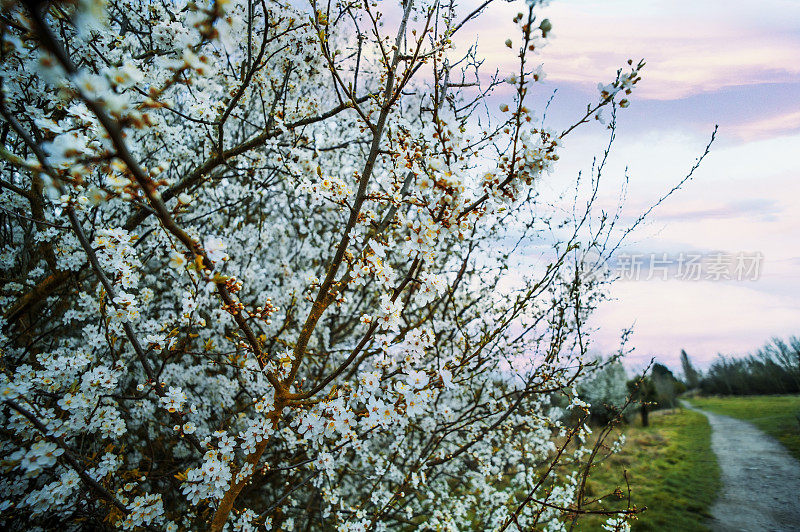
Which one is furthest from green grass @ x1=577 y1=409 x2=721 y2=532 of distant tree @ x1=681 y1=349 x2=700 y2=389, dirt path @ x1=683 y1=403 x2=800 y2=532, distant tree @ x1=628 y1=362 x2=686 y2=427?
distant tree @ x1=681 y1=349 x2=700 y2=389

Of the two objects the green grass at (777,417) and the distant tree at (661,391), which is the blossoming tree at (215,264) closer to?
the green grass at (777,417)

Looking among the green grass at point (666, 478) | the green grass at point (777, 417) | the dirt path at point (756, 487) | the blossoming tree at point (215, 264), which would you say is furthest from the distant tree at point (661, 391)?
the blossoming tree at point (215, 264)

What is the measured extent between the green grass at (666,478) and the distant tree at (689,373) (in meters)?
31.8

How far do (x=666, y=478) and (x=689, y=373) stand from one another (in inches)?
1782

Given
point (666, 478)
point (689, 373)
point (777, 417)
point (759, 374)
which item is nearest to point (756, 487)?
point (666, 478)

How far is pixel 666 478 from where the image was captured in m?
12.8

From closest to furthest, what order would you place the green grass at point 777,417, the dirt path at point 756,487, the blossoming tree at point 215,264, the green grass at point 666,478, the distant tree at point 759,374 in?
the blossoming tree at point 215,264 → the dirt path at point 756,487 → the green grass at point 666,478 → the green grass at point 777,417 → the distant tree at point 759,374

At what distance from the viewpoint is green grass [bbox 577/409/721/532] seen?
31.3 feet

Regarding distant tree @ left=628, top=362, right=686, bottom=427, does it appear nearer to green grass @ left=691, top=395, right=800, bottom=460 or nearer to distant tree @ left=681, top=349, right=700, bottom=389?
distant tree @ left=681, top=349, right=700, bottom=389

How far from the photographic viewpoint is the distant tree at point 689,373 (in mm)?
45200

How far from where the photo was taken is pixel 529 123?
6.66ft

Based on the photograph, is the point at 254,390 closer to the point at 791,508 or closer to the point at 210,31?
the point at 210,31

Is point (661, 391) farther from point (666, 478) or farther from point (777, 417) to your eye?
point (666, 478)

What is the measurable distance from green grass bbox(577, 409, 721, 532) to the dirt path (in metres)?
0.37
